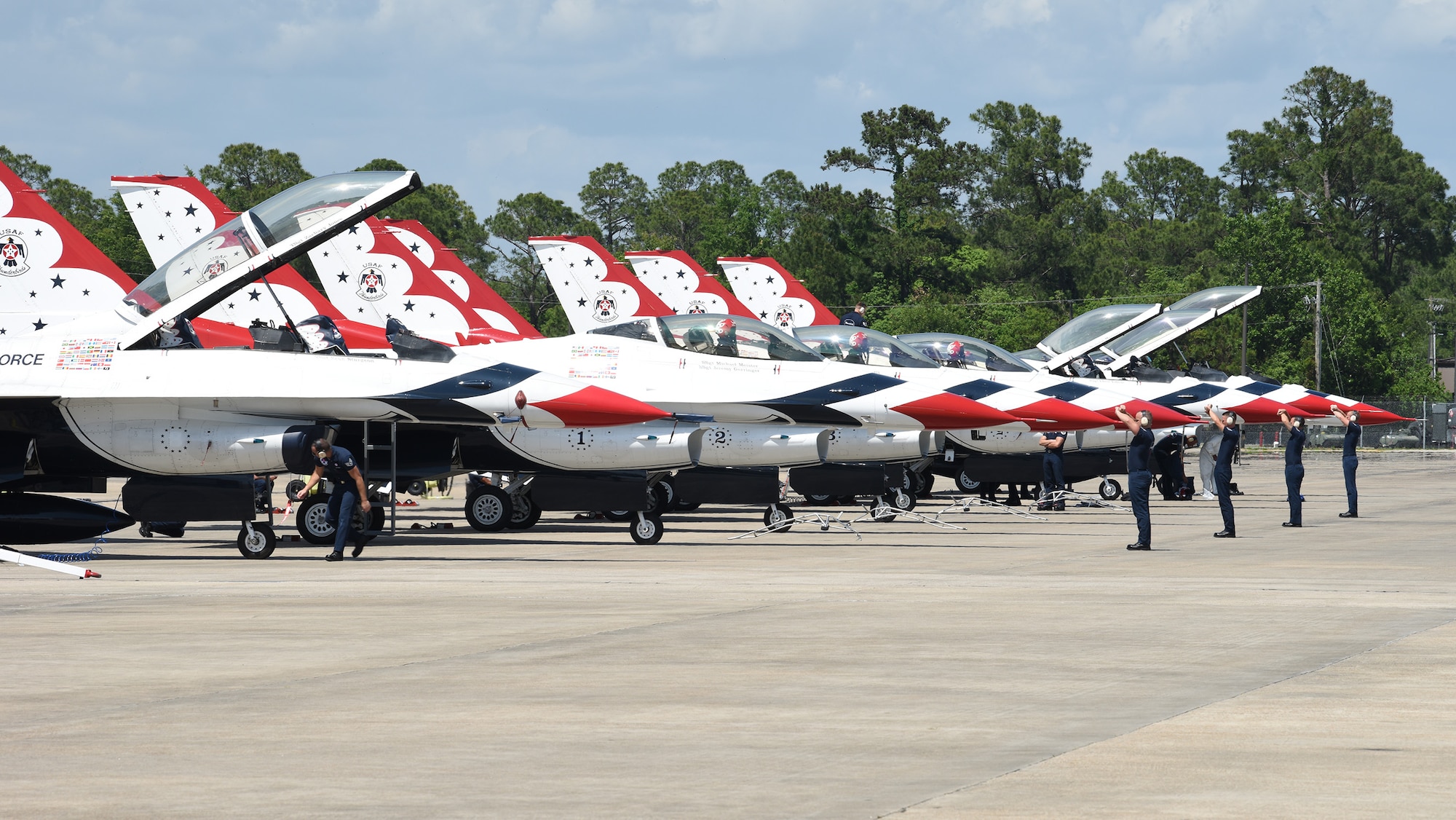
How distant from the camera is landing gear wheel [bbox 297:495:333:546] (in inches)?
750

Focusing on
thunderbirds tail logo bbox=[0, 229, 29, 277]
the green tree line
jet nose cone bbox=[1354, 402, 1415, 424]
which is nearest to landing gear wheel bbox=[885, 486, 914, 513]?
jet nose cone bbox=[1354, 402, 1415, 424]

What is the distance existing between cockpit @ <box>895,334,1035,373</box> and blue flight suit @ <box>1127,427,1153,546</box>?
7186 mm

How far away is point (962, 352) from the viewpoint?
88.6 feet

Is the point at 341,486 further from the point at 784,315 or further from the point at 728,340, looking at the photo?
the point at 784,315

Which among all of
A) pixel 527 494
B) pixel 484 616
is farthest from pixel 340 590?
pixel 527 494

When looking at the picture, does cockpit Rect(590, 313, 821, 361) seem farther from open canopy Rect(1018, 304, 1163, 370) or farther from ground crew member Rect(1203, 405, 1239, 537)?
open canopy Rect(1018, 304, 1163, 370)

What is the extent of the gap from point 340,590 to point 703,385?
8.35 metres

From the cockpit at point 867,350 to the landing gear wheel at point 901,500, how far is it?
2.22 m

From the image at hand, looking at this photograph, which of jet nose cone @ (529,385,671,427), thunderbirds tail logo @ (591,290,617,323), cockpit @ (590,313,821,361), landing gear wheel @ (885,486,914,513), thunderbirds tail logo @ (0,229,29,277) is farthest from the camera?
thunderbirds tail logo @ (591,290,617,323)

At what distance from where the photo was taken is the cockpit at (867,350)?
24797 mm

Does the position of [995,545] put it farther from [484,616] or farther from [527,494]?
[484,616]

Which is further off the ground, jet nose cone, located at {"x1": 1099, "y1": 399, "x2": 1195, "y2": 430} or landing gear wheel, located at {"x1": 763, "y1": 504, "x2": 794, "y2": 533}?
jet nose cone, located at {"x1": 1099, "y1": 399, "x2": 1195, "y2": 430}

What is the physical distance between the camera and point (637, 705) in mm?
8352

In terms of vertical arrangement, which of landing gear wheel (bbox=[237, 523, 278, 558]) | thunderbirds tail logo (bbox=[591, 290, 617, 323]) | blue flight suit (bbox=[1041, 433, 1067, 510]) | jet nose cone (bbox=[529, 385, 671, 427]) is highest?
thunderbirds tail logo (bbox=[591, 290, 617, 323])
